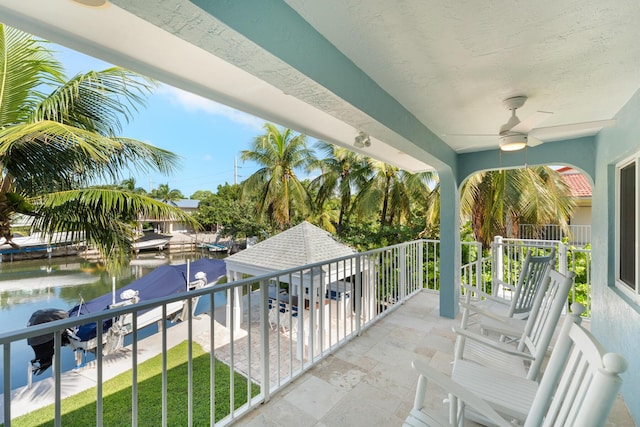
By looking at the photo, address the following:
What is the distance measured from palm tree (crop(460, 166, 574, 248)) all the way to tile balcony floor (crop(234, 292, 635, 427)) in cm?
502

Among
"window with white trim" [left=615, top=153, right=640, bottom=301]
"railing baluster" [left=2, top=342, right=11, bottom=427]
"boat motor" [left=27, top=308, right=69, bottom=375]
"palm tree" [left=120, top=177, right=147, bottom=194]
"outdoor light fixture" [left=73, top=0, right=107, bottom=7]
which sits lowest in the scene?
"boat motor" [left=27, top=308, right=69, bottom=375]

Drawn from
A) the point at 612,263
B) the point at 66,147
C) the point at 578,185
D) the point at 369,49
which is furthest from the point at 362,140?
the point at 578,185

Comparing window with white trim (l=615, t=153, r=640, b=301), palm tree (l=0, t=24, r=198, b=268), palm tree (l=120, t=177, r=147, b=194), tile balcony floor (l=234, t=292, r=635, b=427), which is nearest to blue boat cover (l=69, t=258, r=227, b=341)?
palm tree (l=120, t=177, r=147, b=194)

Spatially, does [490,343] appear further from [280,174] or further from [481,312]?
[280,174]

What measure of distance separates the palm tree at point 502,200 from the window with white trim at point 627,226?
4564 millimetres

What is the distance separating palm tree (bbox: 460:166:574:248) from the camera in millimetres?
7350

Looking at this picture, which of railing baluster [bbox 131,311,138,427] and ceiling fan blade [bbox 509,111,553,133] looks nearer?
railing baluster [bbox 131,311,138,427]

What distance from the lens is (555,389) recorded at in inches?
49.1

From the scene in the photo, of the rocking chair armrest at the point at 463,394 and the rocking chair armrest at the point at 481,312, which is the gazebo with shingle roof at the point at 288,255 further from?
the rocking chair armrest at the point at 463,394

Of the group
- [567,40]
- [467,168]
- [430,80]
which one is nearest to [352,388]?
[430,80]

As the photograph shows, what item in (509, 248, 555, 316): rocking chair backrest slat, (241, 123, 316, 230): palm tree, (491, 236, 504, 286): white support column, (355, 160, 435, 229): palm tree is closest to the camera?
(509, 248, 555, 316): rocking chair backrest slat

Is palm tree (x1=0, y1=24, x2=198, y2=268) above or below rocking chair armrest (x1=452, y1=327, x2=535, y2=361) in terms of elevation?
above

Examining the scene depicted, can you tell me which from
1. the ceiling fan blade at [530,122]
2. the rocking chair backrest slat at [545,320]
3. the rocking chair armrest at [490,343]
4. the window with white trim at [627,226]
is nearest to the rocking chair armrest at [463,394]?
the rocking chair armrest at [490,343]

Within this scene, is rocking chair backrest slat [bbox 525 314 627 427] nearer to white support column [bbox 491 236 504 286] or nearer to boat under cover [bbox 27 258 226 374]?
white support column [bbox 491 236 504 286]
